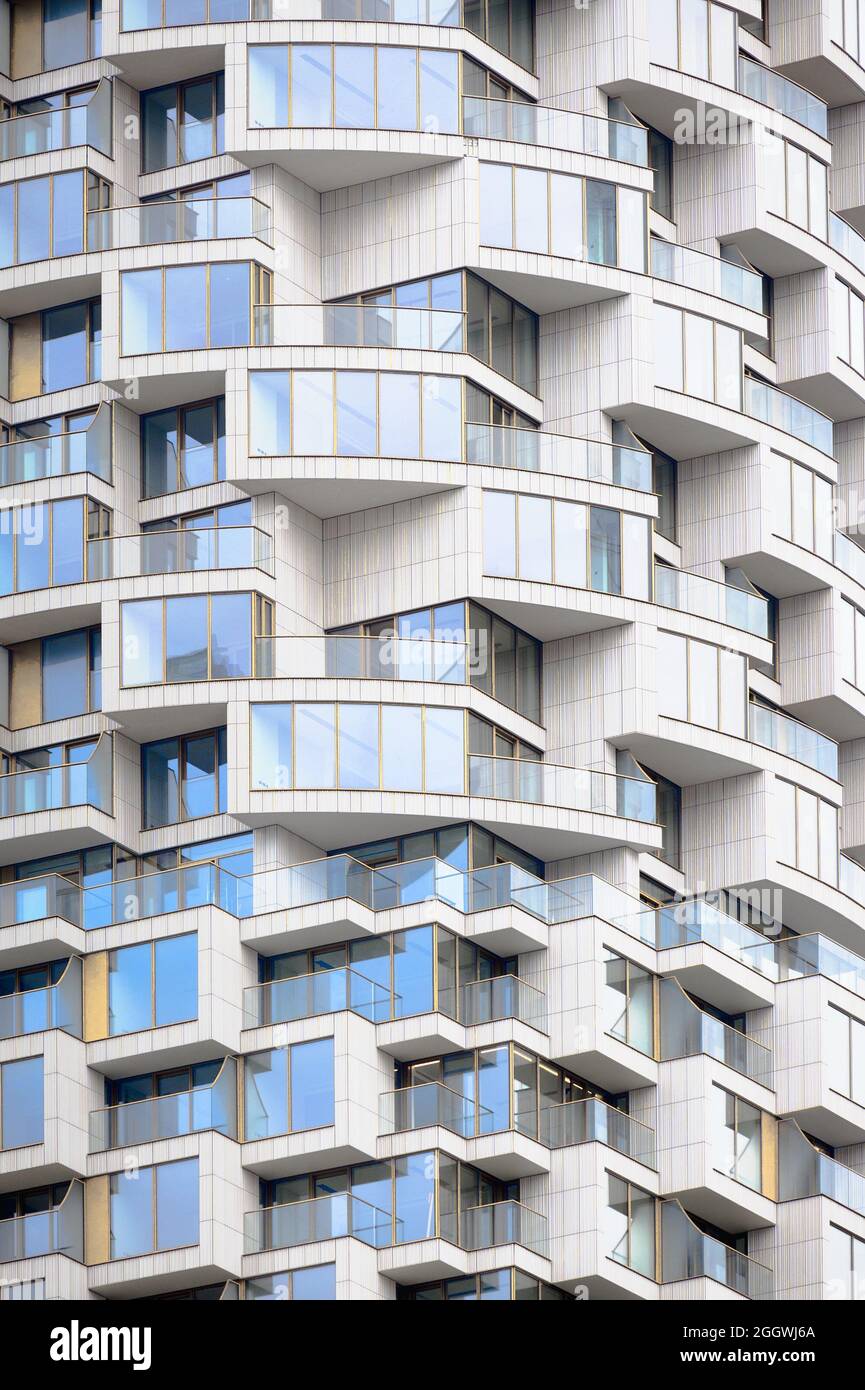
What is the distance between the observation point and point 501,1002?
8275cm

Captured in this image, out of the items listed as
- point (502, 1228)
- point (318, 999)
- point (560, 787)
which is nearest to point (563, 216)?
point (560, 787)

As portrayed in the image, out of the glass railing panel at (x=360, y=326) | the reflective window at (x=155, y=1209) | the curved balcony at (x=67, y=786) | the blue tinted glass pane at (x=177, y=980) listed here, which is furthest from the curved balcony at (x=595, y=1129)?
the glass railing panel at (x=360, y=326)

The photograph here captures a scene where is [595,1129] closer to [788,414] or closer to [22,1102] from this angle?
[22,1102]

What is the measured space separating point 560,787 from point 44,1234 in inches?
653

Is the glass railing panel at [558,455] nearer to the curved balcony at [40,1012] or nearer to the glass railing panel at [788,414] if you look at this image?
the glass railing panel at [788,414]

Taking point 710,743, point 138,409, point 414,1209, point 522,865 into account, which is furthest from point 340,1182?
point 138,409

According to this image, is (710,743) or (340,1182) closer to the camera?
(340,1182)

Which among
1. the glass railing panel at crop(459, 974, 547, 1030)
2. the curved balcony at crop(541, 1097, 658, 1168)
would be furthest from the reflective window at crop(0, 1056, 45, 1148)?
the curved balcony at crop(541, 1097, 658, 1168)

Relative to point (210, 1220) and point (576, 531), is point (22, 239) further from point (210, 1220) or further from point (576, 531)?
point (210, 1220)

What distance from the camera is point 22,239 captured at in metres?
91.9

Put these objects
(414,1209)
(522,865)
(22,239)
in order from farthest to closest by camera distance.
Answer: (22,239) → (522,865) → (414,1209)

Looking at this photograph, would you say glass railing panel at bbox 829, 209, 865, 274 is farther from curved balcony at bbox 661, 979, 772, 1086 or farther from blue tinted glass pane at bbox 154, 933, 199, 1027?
blue tinted glass pane at bbox 154, 933, 199, 1027

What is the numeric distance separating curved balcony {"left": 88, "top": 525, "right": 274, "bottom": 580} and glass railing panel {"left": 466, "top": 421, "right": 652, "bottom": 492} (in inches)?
227

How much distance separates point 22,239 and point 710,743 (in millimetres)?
22241
